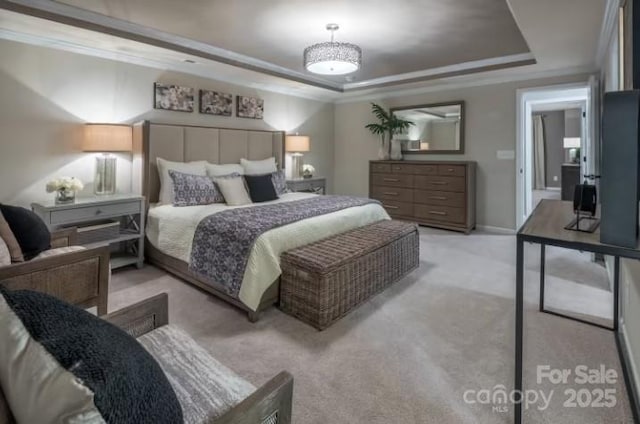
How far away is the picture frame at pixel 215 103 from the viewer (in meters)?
4.70

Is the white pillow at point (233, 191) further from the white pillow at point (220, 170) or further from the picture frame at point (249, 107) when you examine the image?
the picture frame at point (249, 107)

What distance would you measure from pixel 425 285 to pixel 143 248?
9.61 ft

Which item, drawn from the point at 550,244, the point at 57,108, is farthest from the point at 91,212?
the point at 550,244

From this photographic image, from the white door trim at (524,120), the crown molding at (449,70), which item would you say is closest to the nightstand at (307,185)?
the crown molding at (449,70)

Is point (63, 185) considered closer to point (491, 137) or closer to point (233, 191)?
point (233, 191)

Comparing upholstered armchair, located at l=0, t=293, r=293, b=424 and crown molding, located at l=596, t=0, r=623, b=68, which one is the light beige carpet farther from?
crown molding, located at l=596, t=0, r=623, b=68

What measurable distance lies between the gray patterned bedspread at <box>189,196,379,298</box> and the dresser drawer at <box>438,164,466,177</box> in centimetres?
272

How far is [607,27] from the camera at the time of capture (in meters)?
2.97

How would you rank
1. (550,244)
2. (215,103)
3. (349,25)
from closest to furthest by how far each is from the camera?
(550,244)
(349,25)
(215,103)

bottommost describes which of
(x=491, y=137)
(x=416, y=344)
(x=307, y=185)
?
(x=416, y=344)

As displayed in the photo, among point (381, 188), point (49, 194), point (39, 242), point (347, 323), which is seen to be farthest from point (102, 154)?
point (381, 188)

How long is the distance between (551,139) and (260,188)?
9607mm

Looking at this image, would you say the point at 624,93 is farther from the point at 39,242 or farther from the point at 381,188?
the point at 381,188

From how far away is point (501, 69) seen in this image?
466cm
